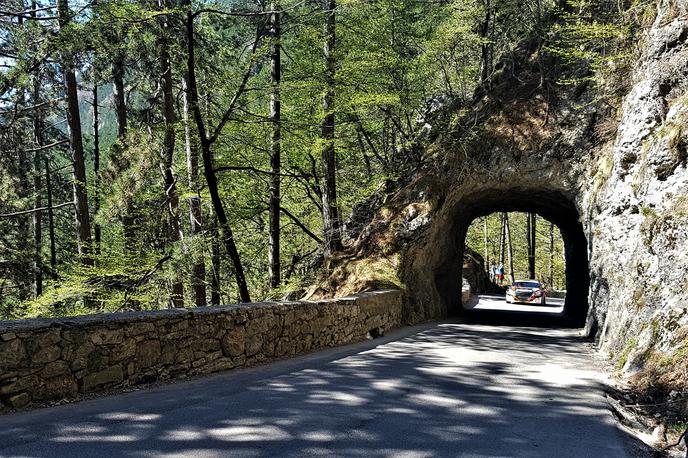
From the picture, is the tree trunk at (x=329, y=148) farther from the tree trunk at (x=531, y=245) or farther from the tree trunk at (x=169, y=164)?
the tree trunk at (x=531, y=245)

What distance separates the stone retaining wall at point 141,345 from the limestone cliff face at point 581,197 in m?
5.45

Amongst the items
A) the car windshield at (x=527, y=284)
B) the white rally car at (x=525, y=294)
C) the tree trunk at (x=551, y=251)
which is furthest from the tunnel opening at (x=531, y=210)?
the tree trunk at (x=551, y=251)

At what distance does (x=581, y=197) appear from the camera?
1398 centimetres

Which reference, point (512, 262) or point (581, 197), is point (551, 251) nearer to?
point (512, 262)

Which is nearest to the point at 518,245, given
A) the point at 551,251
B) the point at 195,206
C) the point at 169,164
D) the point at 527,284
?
the point at 551,251

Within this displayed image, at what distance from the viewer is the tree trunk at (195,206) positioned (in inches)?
465

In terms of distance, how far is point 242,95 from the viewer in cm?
1234

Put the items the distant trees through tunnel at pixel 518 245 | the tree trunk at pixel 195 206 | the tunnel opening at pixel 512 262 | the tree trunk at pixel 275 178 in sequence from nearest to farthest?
the tree trunk at pixel 195 206, the tree trunk at pixel 275 178, the tunnel opening at pixel 512 262, the distant trees through tunnel at pixel 518 245

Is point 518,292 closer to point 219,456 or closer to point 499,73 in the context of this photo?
point 499,73

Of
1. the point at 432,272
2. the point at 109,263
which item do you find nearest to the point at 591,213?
the point at 432,272

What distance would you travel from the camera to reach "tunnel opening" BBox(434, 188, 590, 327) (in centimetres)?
1714

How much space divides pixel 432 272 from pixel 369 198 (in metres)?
→ 3.85

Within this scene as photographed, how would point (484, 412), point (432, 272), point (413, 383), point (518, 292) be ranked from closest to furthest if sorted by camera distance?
point (484, 412), point (413, 383), point (432, 272), point (518, 292)

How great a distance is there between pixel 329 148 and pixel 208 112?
13.7 feet
